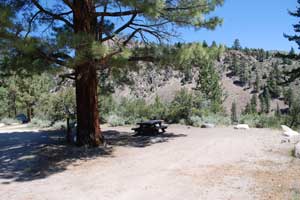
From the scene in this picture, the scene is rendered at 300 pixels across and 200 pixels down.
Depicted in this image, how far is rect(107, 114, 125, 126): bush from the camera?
15016mm

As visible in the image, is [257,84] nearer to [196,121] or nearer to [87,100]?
[196,121]

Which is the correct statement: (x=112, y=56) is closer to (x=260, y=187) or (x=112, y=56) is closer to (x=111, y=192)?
(x=111, y=192)

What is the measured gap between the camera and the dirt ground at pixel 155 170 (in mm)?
5000

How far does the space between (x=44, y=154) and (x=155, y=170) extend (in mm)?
3440

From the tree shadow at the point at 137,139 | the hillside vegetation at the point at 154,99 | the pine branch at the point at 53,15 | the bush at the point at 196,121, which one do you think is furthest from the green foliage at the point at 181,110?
the pine branch at the point at 53,15

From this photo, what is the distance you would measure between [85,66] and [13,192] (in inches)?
158

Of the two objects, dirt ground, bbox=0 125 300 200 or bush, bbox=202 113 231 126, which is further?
bush, bbox=202 113 231 126

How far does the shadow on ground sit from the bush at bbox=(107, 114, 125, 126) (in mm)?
3493

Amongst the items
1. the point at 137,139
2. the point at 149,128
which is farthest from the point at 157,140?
the point at 149,128

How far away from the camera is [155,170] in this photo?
21.0 ft

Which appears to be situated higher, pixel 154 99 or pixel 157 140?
pixel 154 99

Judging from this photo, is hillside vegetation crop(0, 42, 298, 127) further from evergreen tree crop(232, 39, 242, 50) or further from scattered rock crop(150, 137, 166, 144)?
evergreen tree crop(232, 39, 242, 50)

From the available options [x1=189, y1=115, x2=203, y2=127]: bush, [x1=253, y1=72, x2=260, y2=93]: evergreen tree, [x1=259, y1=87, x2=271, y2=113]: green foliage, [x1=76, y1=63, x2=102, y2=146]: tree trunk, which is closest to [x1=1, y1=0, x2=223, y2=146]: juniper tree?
[x1=76, y1=63, x2=102, y2=146]: tree trunk

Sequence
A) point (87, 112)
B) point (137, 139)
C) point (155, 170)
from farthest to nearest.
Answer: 1. point (137, 139)
2. point (87, 112)
3. point (155, 170)
